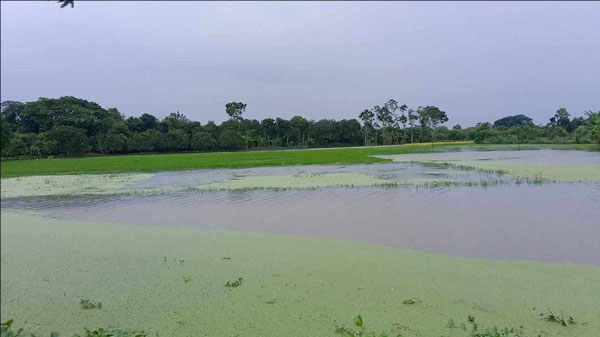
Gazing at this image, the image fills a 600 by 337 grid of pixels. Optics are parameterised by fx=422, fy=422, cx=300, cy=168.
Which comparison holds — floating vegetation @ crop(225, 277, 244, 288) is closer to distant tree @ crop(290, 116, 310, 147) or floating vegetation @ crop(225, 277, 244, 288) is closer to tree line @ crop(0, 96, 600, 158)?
tree line @ crop(0, 96, 600, 158)

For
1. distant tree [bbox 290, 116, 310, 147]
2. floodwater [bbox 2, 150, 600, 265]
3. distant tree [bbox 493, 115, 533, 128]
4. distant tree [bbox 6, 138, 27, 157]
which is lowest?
floodwater [bbox 2, 150, 600, 265]

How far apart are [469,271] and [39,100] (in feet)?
17.1

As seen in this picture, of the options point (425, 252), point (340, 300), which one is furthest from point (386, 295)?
point (425, 252)

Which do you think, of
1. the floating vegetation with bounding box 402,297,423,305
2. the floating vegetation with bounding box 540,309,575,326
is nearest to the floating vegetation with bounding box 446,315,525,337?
the floating vegetation with bounding box 540,309,575,326

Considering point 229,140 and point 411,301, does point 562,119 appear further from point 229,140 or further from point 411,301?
point 229,140

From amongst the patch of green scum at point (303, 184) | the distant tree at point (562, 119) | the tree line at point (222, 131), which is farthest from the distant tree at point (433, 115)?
the distant tree at point (562, 119)

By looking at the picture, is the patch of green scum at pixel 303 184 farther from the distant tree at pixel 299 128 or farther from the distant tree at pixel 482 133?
the distant tree at pixel 299 128

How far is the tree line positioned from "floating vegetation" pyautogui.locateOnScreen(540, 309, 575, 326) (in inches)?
128

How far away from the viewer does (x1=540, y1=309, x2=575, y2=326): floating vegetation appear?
3523 mm

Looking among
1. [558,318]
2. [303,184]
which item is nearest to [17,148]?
[558,318]

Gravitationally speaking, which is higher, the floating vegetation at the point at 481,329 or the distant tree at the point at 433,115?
the distant tree at the point at 433,115

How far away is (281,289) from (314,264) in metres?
1.09

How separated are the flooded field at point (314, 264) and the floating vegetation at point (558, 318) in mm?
61

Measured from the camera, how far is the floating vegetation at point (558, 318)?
11.6 feet
